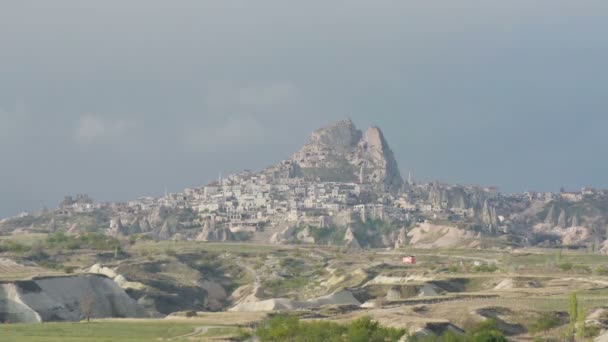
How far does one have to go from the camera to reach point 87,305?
139 meters

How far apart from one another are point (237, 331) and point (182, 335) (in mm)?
4911

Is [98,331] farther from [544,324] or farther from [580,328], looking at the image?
[580,328]

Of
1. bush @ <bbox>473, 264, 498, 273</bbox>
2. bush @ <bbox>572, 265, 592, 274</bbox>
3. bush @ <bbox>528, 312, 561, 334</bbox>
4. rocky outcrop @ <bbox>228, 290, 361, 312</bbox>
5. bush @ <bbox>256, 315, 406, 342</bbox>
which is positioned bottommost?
bush @ <bbox>572, 265, 592, 274</bbox>

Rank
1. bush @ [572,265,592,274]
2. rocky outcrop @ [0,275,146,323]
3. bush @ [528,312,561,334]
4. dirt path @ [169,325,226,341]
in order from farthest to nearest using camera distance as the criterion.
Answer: bush @ [572,265,592,274] → rocky outcrop @ [0,275,146,323] → bush @ [528,312,561,334] → dirt path @ [169,325,226,341]

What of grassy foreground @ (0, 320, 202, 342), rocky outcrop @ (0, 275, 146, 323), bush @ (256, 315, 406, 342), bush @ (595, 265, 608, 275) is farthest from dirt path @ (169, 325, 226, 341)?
bush @ (595, 265, 608, 275)

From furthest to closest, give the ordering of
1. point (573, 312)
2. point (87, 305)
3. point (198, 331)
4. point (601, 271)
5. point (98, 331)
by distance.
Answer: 1. point (601, 271)
2. point (87, 305)
3. point (198, 331)
4. point (98, 331)
5. point (573, 312)

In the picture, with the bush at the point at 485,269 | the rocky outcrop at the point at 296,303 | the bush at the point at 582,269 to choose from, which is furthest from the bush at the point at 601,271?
the rocky outcrop at the point at 296,303

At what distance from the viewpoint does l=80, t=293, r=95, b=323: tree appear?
451ft

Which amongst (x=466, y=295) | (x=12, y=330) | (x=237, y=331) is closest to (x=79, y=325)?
(x=12, y=330)

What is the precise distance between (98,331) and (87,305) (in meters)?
33.4

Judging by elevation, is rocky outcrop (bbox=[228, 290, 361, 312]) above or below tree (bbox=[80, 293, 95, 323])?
below

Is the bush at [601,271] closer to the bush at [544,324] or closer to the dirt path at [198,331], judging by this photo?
the bush at [544,324]

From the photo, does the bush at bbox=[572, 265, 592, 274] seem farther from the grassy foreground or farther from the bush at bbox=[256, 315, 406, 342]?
the bush at bbox=[256, 315, 406, 342]

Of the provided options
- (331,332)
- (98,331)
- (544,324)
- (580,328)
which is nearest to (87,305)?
(98,331)
